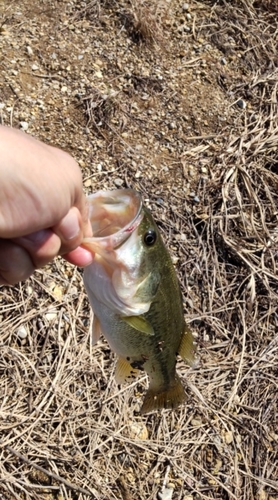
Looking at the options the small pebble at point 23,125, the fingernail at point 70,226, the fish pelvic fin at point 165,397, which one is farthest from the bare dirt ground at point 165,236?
the fingernail at point 70,226

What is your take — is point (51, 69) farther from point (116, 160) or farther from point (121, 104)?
point (116, 160)

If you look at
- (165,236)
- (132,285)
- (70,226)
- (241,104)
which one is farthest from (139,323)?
(241,104)

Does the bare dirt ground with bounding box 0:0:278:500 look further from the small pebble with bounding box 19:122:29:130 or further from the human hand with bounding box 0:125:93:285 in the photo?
the human hand with bounding box 0:125:93:285

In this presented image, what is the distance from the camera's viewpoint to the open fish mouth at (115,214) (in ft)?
5.60

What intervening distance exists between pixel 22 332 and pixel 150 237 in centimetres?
158

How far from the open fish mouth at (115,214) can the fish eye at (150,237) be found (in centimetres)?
9

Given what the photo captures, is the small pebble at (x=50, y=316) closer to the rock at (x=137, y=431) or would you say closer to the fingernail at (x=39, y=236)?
the rock at (x=137, y=431)

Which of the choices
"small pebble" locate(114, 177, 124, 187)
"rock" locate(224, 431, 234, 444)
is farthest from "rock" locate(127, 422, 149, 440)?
"small pebble" locate(114, 177, 124, 187)

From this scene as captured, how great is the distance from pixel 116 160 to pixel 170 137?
54 cm

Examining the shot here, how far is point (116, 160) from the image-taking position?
12.6ft

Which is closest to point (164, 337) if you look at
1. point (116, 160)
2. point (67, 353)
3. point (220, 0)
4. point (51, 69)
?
point (67, 353)

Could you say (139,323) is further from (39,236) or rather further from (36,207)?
(36,207)

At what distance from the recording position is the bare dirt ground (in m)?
3.06

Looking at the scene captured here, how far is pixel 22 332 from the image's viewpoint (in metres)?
3.14
